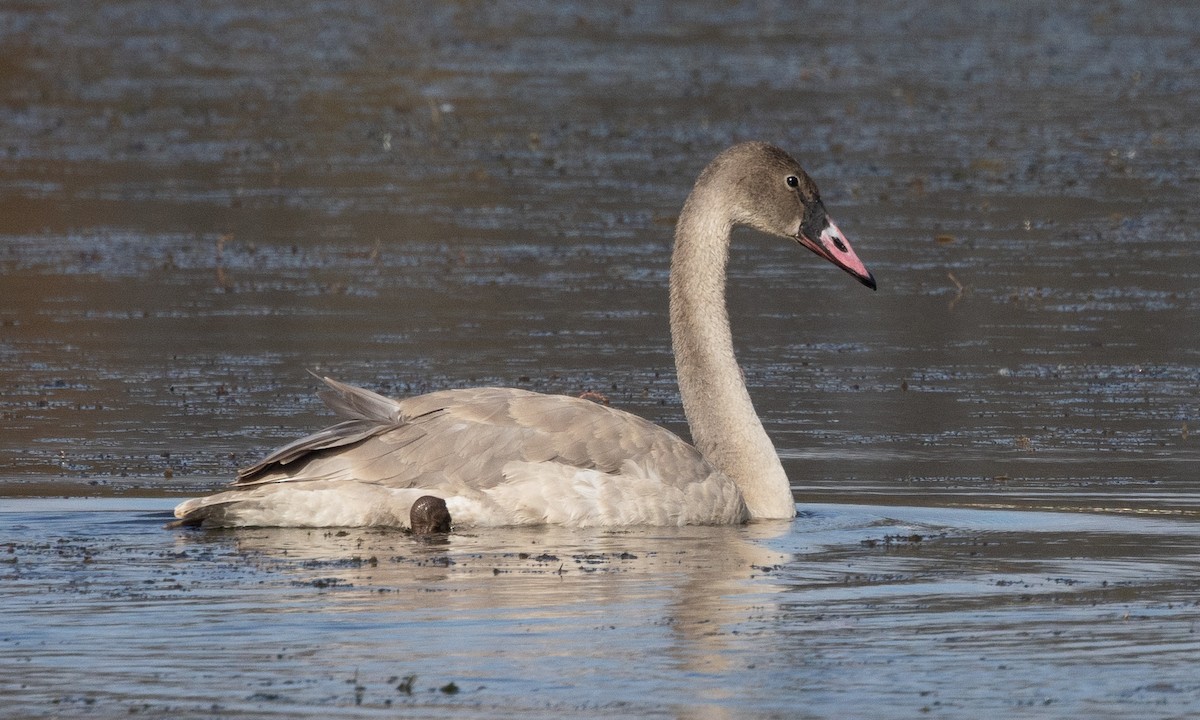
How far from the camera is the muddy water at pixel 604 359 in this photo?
312 inches

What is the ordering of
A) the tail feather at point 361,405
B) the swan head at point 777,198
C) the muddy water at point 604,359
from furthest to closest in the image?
the swan head at point 777,198 → the tail feather at point 361,405 → the muddy water at point 604,359

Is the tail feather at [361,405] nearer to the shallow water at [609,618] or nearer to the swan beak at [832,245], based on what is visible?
the shallow water at [609,618]

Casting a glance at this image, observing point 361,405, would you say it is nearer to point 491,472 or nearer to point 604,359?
point 491,472

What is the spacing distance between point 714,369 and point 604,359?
367 cm

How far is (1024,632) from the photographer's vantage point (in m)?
8.30

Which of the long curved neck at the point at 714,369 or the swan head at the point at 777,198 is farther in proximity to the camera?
the swan head at the point at 777,198

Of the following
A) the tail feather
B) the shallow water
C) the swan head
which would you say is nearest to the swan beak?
the swan head

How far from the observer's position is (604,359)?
50.1 ft

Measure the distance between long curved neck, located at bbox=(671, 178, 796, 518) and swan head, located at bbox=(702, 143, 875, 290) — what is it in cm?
13

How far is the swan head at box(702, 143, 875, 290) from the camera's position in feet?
39.5

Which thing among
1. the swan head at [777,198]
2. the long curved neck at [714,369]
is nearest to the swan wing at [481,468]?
the long curved neck at [714,369]

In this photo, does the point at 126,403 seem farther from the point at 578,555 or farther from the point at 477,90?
the point at 477,90

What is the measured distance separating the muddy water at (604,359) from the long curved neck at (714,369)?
0.40 metres

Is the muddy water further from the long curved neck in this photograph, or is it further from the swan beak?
the swan beak
